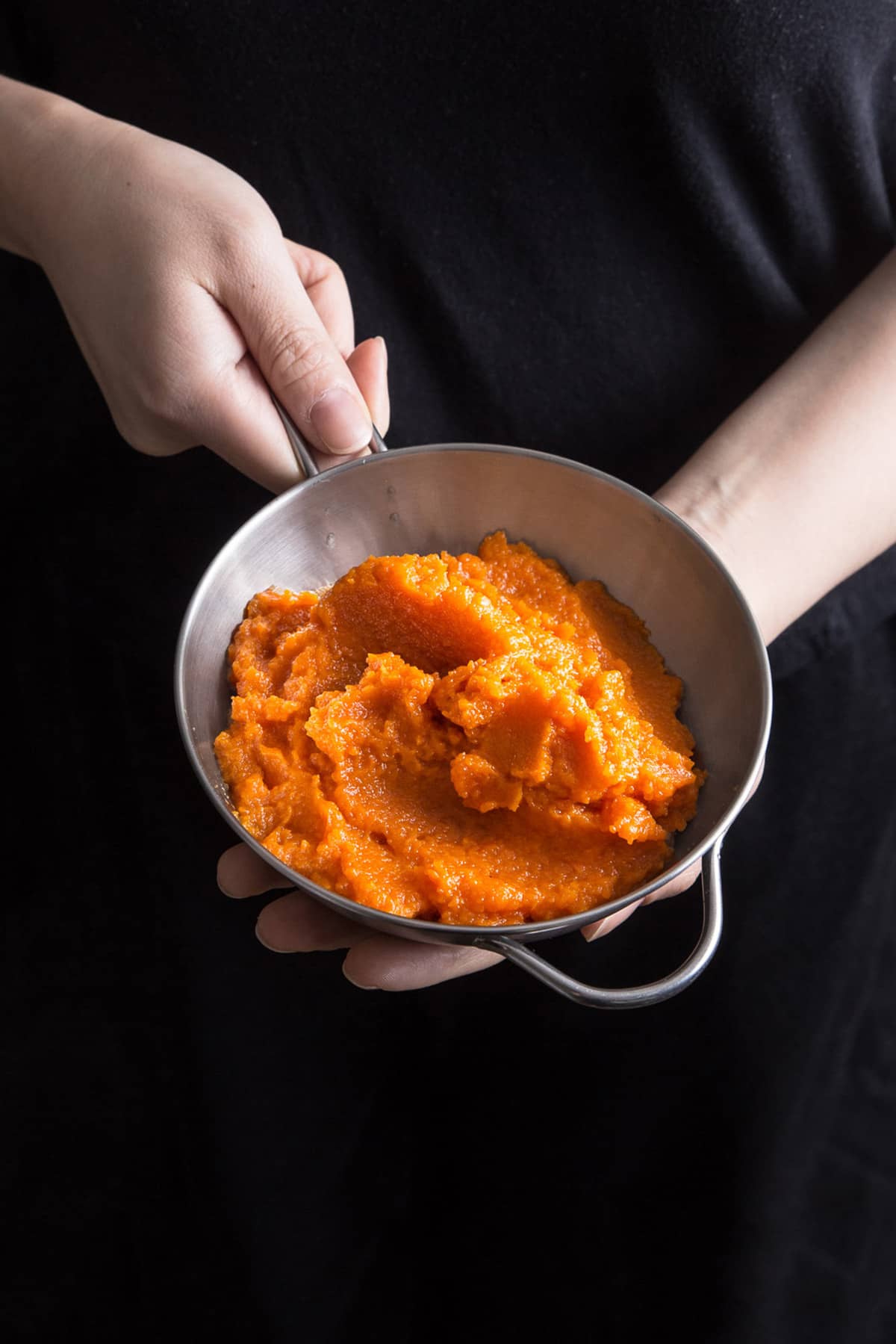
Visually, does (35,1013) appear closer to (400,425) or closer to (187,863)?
(187,863)

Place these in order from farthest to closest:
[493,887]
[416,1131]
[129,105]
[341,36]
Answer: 1. [416,1131]
2. [129,105]
3. [341,36]
4. [493,887]

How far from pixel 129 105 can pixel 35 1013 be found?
1.34 metres

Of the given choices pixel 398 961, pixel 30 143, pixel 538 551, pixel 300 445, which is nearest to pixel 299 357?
pixel 300 445

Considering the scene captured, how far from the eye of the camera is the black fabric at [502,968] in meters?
1.40

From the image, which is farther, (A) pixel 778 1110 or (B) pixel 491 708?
(A) pixel 778 1110

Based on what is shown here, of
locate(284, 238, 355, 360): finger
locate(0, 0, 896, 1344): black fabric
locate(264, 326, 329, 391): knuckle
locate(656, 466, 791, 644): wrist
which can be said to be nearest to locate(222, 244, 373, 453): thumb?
locate(264, 326, 329, 391): knuckle

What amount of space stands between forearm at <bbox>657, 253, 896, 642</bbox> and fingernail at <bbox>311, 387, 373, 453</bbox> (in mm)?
443

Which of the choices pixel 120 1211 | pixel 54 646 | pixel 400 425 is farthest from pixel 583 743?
pixel 120 1211

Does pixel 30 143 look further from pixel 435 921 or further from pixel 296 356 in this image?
pixel 435 921

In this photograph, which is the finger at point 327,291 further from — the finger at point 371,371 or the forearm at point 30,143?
the forearm at point 30,143

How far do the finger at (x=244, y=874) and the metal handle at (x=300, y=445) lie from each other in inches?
17.9

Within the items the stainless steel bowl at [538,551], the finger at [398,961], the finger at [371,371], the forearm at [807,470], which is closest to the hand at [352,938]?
the finger at [398,961]

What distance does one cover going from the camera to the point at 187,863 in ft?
5.15

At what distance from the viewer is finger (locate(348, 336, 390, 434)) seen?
133 centimetres
